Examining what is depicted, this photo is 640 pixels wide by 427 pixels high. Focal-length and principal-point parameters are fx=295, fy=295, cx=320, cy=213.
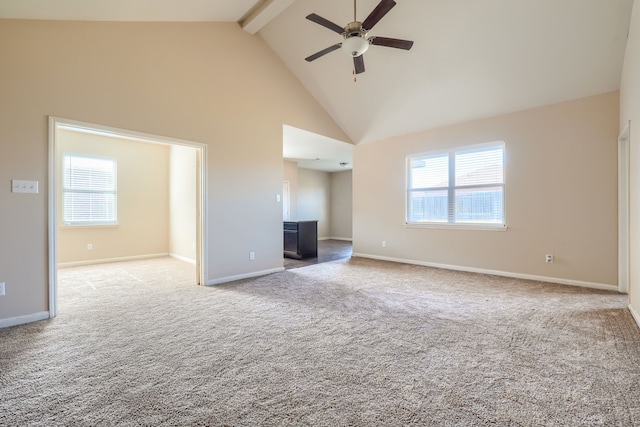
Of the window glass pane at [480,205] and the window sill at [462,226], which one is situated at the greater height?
the window glass pane at [480,205]

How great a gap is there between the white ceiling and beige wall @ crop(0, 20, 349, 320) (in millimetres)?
243

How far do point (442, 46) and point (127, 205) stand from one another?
6.60 meters

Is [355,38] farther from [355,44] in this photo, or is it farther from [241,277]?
[241,277]

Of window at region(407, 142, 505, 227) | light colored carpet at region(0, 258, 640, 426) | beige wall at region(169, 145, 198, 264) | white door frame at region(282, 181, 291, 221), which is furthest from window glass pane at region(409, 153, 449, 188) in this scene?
white door frame at region(282, 181, 291, 221)

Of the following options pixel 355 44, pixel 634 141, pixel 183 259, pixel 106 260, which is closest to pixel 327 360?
pixel 355 44

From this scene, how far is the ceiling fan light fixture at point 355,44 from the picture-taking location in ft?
9.78

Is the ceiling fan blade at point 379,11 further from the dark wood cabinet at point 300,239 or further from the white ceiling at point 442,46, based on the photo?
the dark wood cabinet at point 300,239

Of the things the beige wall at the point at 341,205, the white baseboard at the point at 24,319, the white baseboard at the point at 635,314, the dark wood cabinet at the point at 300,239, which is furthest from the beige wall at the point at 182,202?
the white baseboard at the point at 635,314

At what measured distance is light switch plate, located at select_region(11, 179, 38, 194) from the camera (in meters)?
2.77

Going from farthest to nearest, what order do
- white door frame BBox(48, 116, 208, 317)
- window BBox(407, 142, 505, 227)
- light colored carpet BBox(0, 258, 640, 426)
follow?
window BBox(407, 142, 505, 227), white door frame BBox(48, 116, 208, 317), light colored carpet BBox(0, 258, 640, 426)

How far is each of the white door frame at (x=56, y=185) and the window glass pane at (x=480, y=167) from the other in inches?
166

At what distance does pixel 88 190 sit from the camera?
5.89m

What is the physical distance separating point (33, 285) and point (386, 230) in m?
5.30

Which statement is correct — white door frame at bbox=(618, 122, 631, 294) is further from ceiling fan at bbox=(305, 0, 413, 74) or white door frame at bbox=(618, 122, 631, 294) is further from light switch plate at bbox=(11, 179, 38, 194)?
light switch plate at bbox=(11, 179, 38, 194)
